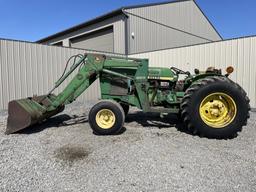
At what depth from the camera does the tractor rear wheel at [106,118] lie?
16.3 ft

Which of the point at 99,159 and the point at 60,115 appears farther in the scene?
the point at 60,115

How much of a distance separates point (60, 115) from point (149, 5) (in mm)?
10978

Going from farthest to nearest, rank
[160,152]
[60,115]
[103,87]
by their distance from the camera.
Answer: [60,115] → [103,87] → [160,152]

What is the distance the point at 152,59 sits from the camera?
11.6 meters

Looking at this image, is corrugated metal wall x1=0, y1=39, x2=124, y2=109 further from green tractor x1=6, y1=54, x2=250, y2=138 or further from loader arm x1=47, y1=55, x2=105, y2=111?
loader arm x1=47, y1=55, x2=105, y2=111

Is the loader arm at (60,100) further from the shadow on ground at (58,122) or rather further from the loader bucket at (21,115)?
the shadow on ground at (58,122)

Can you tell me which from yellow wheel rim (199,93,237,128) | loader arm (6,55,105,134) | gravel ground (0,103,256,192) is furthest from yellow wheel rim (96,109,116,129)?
yellow wheel rim (199,93,237,128)

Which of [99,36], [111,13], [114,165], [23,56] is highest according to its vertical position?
[111,13]

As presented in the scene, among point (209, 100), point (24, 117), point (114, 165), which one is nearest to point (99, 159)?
point (114, 165)

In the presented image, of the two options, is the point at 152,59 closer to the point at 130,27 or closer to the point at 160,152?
the point at 130,27

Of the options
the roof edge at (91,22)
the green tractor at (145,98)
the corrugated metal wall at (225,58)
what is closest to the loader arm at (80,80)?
the green tractor at (145,98)

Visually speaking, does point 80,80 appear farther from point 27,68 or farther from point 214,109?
point 27,68

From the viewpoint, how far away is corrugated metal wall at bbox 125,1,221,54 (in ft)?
48.1

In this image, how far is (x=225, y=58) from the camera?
920 cm
